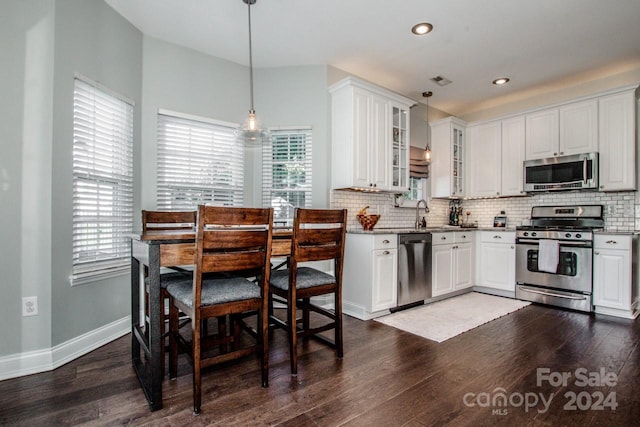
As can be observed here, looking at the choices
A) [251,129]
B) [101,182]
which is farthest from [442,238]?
[101,182]

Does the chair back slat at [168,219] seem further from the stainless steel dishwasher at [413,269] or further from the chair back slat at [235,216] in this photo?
the stainless steel dishwasher at [413,269]

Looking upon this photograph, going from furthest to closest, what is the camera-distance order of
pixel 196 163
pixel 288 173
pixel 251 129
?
pixel 288 173 < pixel 196 163 < pixel 251 129

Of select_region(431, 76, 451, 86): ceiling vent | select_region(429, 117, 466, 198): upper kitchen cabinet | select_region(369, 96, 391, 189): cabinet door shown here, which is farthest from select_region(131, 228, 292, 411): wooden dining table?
select_region(429, 117, 466, 198): upper kitchen cabinet

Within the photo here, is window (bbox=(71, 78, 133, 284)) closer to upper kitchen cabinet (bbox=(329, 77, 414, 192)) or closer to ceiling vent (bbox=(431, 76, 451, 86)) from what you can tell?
upper kitchen cabinet (bbox=(329, 77, 414, 192))

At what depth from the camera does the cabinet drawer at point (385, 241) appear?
334 centimetres

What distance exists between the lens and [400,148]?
14.0 ft

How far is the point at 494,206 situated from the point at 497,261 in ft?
3.60

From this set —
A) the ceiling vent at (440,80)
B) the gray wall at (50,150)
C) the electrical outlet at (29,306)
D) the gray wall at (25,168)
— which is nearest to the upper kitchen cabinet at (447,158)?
the ceiling vent at (440,80)

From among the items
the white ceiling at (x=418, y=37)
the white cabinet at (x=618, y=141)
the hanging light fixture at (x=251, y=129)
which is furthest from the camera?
the white cabinet at (x=618, y=141)

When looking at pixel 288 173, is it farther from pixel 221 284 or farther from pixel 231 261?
A: pixel 231 261

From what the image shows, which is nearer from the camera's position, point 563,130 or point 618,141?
point 618,141

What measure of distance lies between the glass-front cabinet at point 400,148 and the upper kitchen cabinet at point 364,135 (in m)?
0.01

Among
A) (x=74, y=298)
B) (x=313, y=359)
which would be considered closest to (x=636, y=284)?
(x=313, y=359)

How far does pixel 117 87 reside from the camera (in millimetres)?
2906
